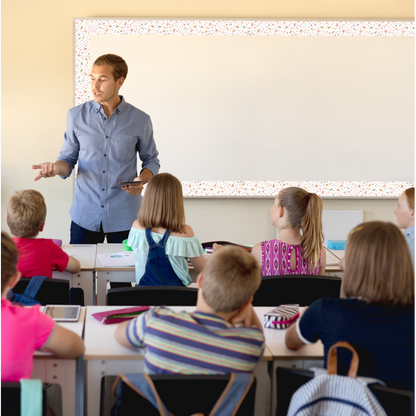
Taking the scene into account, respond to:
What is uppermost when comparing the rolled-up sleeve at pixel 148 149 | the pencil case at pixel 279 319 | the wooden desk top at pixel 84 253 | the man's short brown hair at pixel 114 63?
the man's short brown hair at pixel 114 63

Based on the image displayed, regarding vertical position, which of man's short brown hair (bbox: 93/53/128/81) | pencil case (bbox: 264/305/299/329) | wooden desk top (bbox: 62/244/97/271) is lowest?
pencil case (bbox: 264/305/299/329)

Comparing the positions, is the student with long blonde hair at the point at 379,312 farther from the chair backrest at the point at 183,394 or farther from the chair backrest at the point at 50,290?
the chair backrest at the point at 50,290

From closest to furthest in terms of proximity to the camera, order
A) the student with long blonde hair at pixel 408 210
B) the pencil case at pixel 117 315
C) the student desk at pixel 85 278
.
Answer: the pencil case at pixel 117 315, the student desk at pixel 85 278, the student with long blonde hair at pixel 408 210

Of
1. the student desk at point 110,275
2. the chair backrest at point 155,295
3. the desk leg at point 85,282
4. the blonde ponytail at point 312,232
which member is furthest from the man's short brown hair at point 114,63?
the chair backrest at point 155,295

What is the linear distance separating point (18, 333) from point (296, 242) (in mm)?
1433

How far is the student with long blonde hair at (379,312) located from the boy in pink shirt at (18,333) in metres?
0.76

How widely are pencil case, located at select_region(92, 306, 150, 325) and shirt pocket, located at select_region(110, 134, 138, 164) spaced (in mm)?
1542

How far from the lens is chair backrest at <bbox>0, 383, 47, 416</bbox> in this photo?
120cm

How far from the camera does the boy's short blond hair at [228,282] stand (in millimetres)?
1381

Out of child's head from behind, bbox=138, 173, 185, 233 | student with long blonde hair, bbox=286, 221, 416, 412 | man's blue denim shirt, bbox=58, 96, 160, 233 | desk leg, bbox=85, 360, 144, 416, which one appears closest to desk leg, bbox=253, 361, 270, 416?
student with long blonde hair, bbox=286, 221, 416, 412

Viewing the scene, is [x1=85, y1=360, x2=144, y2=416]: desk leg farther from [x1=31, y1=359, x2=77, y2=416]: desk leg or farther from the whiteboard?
the whiteboard

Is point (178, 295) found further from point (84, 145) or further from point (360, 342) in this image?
point (84, 145)

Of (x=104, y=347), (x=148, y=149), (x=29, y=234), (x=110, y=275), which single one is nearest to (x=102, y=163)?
(x=148, y=149)

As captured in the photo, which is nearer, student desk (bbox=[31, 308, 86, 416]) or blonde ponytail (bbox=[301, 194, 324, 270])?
student desk (bbox=[31, 308, 86, 416])
